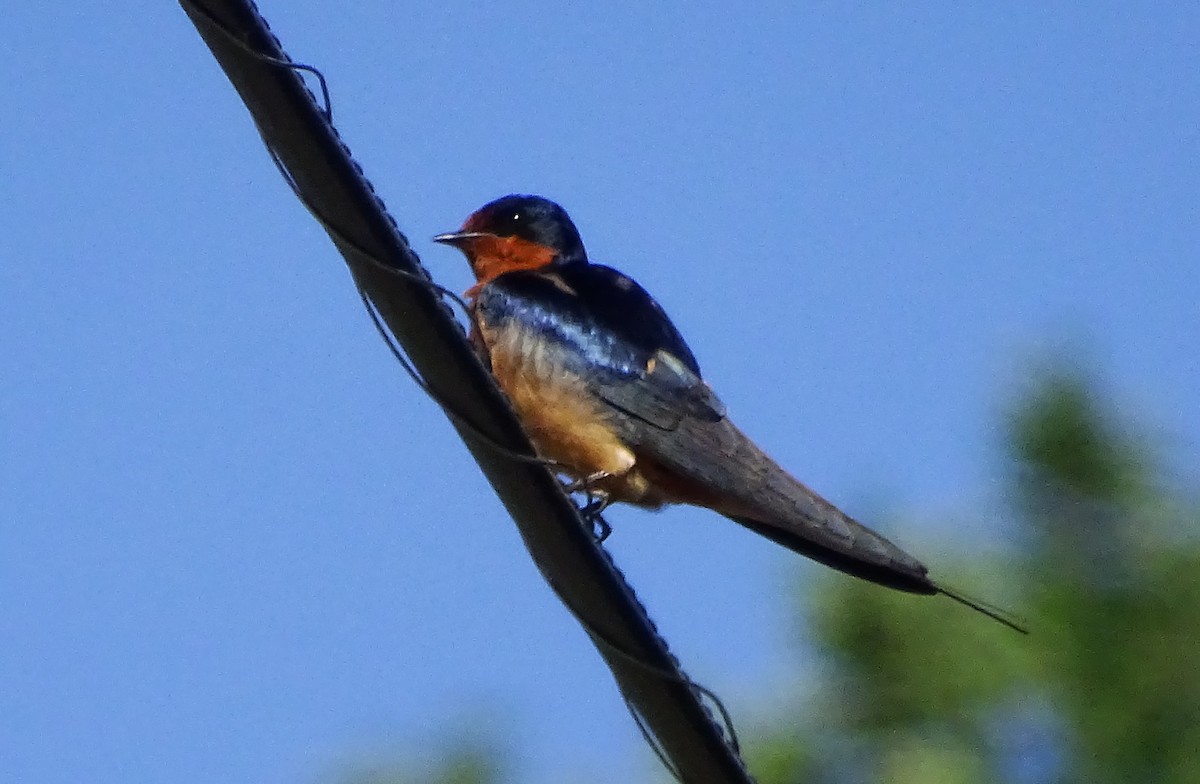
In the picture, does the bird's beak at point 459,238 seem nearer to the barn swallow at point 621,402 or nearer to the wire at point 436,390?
the barn swallow at point 621,402

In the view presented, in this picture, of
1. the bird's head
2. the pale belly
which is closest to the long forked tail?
the pale belly

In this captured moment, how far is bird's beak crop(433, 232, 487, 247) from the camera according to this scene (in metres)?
5.63

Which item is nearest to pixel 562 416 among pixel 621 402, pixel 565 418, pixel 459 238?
pixel 565 418

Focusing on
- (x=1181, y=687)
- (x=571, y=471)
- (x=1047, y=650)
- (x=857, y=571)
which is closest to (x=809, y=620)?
(x=1047, y=650)

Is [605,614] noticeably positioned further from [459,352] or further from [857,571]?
[857,571]

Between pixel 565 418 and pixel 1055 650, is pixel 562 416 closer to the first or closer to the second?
pixel 565 418

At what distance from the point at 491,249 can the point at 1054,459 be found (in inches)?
94.3

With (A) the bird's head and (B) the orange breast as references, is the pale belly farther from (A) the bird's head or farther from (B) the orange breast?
(A) the bird's head

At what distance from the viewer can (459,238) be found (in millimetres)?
5633

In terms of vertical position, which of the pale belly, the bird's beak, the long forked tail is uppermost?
the bird's beak

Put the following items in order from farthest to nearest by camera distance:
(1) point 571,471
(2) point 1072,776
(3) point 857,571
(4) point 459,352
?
(2) point 1072,776 → (1) point 571,471 → (3) point 857,571 → (4) point 459,352

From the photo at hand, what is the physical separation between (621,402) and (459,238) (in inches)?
48.6

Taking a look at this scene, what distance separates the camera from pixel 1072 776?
20.9 feet

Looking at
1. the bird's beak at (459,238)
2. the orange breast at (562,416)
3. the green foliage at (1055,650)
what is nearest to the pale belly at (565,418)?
the orange breast at (562,416)
